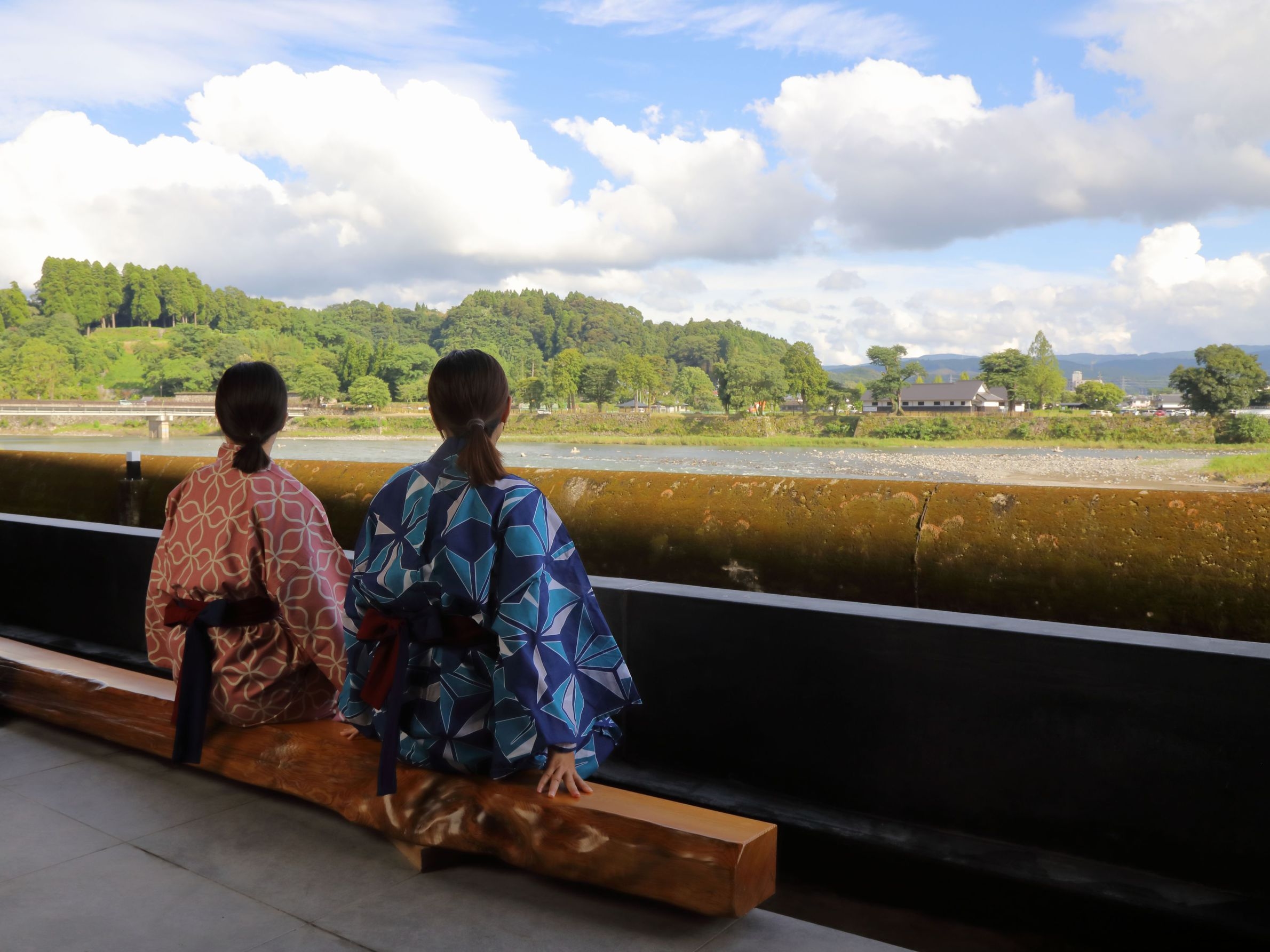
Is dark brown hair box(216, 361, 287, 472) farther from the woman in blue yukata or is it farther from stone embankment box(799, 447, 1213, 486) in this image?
stone embankment box(799, 447, 1213, 486)

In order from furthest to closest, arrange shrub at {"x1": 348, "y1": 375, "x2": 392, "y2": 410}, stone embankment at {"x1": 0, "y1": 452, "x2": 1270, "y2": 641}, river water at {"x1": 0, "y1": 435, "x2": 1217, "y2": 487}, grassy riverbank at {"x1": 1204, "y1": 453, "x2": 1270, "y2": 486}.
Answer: shrub at {"x1": 348, "y1": 375, "x2": 392, "y2": 410}
river water at {"x1": 0, "y1": 435, "x2": 1217, "y2": 487}
grassy riverbank at {"x1": 1204, "y1": 453, "x2": 1270, "y2": 486}
stone embankment at {"x1": 0, "y1": 452, "x2": 1270, "y2": 641}

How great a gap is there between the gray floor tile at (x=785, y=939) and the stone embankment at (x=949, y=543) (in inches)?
33.6

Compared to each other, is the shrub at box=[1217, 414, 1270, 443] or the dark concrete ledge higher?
the shrub at box=[1217, 414, 1270, 443]

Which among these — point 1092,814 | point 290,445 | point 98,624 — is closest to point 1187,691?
point 1092,814

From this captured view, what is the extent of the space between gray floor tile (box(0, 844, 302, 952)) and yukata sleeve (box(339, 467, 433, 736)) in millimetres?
543

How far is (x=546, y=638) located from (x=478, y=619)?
0.17 meters

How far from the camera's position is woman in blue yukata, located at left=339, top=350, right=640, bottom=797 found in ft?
6.63

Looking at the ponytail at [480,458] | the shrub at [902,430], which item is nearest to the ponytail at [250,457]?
the ponytail at [480,458]

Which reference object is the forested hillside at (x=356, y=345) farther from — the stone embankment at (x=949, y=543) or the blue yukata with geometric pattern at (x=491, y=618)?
the blue yukata with geometric pattern at (x=491, y=618)

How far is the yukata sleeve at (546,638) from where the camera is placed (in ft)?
6.58

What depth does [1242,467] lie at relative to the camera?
27953 mm

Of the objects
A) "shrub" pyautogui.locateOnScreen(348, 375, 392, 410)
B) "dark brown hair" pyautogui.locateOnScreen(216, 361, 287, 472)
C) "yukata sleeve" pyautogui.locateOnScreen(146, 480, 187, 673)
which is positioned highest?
"shrub" pyautogui.locateOnScreen(348, 375, 392, 410)

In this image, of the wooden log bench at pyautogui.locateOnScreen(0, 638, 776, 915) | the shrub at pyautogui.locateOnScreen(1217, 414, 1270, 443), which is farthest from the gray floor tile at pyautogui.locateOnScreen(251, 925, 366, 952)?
the shrub at pyautogui.locateOnScreen(1217, 414, 1270, 443)

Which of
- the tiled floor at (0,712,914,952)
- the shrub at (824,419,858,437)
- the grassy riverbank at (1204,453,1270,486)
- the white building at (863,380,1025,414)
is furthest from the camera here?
the white building at (863,380,1025,414)
